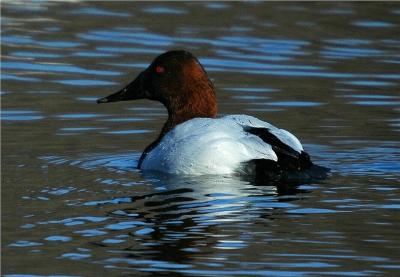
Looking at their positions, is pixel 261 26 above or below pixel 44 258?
above

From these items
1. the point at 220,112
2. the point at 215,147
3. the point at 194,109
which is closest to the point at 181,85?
the point at 194,109

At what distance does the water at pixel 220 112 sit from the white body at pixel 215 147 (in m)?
0.12

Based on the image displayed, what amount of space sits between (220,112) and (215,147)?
292cm

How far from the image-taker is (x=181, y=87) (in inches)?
377

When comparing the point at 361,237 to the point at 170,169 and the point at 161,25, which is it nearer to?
the point at 170,169

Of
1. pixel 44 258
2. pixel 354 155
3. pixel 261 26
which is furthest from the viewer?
pixel 261 26

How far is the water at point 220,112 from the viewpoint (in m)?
6.48

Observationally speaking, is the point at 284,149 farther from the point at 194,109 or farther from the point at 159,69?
the point at 159,69

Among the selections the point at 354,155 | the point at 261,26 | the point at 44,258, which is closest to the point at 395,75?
the point at 261,26

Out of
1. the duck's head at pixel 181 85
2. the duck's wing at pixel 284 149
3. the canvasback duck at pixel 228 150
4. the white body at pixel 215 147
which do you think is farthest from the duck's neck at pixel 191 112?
the duck's wing at pixel 284 149

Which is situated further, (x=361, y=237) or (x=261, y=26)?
(x=261, y=26)

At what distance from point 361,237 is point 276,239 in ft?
1.55

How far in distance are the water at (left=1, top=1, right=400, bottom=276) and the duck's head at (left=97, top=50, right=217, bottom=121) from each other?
51 centimetres

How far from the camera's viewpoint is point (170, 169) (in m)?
8.66
